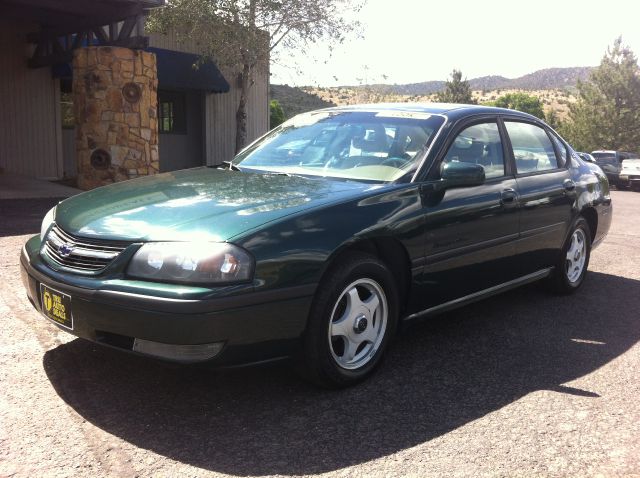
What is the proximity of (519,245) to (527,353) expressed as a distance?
89 centimetres

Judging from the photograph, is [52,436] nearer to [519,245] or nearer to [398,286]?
[398,286]

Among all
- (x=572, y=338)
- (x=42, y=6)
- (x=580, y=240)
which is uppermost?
(x=42, y=6)

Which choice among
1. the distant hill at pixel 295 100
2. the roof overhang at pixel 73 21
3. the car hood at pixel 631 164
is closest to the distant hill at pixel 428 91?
the distant hill at pixel 295 100

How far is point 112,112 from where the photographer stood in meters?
12.8

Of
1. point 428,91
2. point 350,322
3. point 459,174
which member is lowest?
point 350,322

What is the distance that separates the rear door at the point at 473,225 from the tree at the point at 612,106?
35.3 metres

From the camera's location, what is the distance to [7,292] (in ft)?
16.1

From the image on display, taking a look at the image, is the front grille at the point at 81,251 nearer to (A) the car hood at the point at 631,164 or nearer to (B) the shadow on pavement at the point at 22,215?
(B) the shadow on pavement at the point at 22,215

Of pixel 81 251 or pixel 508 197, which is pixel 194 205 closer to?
pixel 81 251

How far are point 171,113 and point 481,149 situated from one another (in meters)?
17.0

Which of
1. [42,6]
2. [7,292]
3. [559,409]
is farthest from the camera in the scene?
[42,6]

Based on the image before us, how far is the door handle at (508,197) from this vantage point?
14.5 ft

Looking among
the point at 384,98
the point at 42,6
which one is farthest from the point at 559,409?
the point at 384,98

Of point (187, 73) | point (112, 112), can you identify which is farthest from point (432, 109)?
point (187, 73)
